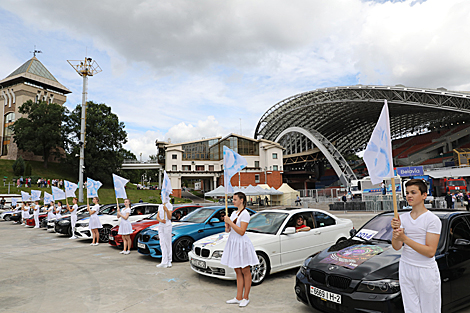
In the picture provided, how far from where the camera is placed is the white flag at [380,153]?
3.60 meters

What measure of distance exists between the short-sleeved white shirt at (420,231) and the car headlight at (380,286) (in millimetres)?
701

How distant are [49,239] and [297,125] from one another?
2247 inches

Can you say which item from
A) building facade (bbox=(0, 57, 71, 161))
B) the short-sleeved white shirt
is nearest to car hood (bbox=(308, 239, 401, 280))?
the short-sleeved white shirt

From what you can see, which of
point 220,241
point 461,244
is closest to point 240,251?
point 220,241

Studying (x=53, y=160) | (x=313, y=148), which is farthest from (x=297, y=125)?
(x=53, y=160)

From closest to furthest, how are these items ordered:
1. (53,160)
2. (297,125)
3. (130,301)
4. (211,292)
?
1. (130,301)
2. (211,292)
3. (53,160)
4. (297,125)

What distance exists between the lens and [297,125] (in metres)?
65.2

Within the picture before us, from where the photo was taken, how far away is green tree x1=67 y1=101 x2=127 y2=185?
48.7m

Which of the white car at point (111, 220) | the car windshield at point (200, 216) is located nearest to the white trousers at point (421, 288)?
the car windshield at point (200, 216)

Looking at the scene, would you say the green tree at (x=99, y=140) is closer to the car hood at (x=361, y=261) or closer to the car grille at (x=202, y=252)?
the car grille at (x=202, y=252)

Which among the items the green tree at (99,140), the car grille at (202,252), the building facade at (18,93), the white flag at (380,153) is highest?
the building facade at (18,93)

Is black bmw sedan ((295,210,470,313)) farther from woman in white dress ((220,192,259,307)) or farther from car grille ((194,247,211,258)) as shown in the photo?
car grille ((194,247,211,258))

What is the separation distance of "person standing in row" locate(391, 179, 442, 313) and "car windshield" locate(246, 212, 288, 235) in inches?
138

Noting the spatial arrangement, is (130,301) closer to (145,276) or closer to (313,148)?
(145,276)
